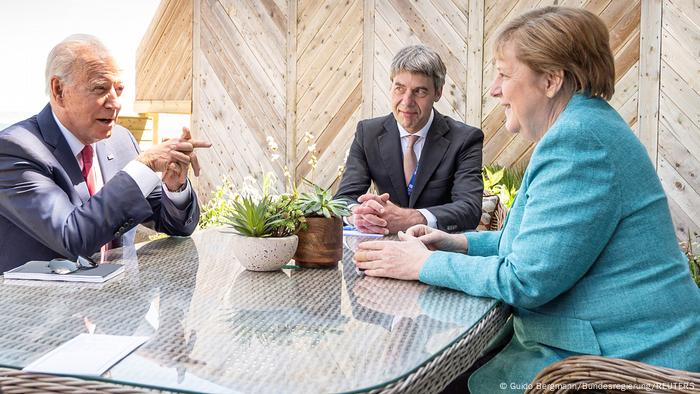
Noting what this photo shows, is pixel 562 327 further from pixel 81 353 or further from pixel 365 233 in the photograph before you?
pixel 365 233

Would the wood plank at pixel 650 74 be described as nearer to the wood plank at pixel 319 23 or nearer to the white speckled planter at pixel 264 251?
the wood plank at pixel 319 23

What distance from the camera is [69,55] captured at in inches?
88.1

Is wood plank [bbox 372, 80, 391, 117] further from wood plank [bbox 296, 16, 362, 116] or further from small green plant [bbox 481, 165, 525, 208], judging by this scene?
small green plant [bbox 481, 165, 525, 208]

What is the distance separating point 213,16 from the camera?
7.07 m

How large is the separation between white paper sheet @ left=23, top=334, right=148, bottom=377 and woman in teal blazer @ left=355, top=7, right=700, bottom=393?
31.1 inches

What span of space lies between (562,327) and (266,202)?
0.82 metres

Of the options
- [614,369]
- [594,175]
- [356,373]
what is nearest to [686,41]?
[594,175]

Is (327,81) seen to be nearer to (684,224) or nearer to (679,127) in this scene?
(679,127)

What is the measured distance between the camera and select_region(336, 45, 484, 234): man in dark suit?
336cm

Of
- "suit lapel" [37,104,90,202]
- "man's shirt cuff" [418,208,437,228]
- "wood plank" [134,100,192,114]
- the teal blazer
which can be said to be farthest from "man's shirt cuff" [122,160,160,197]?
"wood plank" [134,100,192,114]

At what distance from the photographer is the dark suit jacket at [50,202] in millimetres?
1921

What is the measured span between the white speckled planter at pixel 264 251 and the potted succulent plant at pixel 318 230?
0.07m

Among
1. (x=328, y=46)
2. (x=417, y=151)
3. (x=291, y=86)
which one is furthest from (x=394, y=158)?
(x=291, y=86)

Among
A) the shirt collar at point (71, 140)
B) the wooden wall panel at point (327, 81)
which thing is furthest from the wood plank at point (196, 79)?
the shirt collar at point (71, 140)
